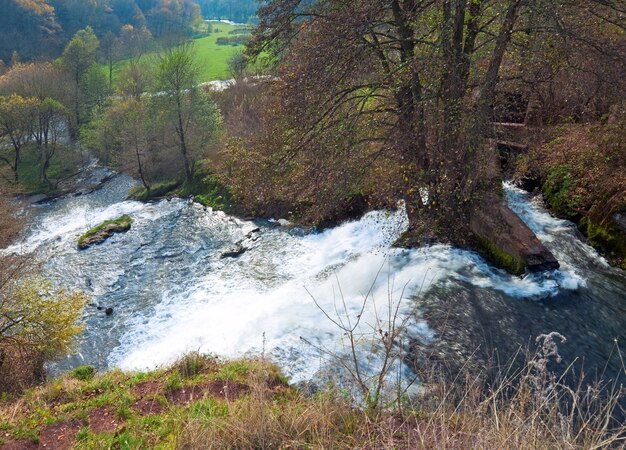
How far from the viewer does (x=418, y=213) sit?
10.7 meters

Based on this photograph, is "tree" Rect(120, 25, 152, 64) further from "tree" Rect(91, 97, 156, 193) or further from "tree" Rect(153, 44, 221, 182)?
"tree" Rect(153, 44, 221, 182)

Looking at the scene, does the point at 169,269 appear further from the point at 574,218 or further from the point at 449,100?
the point at 574,218

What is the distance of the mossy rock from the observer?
1732 cm

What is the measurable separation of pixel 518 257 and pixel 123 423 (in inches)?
339

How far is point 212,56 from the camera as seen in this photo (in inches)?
2409

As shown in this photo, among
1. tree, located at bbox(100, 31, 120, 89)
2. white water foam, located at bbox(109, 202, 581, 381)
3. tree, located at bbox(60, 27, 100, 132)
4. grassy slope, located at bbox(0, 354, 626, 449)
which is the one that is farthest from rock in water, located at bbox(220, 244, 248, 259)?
tree, located at bbox(100, 31, 120, 89)

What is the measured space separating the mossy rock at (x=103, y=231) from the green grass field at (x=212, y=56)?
23348 millimetres

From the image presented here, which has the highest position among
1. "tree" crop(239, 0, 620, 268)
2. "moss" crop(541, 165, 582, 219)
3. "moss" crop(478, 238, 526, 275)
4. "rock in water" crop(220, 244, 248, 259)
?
"tree" crop(239, 0, 620, 268)

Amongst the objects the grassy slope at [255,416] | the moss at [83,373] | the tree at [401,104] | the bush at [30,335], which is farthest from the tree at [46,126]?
the grassy slope at [255,416]

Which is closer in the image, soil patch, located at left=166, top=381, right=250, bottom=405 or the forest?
the forest

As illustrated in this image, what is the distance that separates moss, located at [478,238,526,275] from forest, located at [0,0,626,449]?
7 centimetres

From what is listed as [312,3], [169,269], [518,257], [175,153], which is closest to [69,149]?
[175,153]

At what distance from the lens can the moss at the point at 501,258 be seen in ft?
32.2

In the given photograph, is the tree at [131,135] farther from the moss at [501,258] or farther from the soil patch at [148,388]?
the moss at [501,258]
